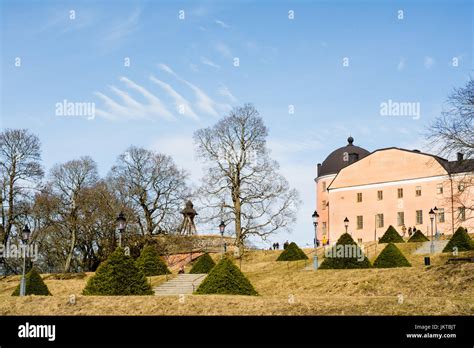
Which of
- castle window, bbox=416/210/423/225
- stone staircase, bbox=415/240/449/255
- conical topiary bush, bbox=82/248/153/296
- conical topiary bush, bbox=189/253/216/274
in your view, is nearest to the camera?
conical topiary bush, bbox=82/248/153/296

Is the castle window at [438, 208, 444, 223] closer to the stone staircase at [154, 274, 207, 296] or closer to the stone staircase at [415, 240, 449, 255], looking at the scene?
the stone staircase at [415, 240, 449, 255]

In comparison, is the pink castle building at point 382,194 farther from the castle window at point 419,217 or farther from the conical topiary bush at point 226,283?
the conical topiary bush at point 226,283

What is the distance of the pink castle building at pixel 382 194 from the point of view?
209 feet

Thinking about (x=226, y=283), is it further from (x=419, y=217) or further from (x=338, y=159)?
(x=338, y=159)

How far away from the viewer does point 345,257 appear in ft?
119

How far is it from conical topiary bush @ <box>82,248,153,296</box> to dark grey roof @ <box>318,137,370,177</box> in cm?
4823

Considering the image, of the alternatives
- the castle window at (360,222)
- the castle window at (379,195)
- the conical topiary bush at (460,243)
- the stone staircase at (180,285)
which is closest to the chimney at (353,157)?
the castle window at (379,195)

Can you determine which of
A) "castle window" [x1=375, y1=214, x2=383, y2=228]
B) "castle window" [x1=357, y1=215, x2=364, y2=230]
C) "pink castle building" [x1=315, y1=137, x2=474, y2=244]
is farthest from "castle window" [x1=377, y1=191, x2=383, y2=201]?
"castle window" [x1=357, y1=215, x2=364, y2=230]

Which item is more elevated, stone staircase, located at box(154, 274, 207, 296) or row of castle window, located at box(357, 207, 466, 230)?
row of castle window, located at box(357, 207, 466, 230)

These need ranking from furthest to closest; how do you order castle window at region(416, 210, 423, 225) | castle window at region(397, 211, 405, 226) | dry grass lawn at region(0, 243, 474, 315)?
castle window at region(397, 211, 405, 226), castle window at region(416, 210, 423, 225), dry grass lawn at region(0, 243, 474, 315)

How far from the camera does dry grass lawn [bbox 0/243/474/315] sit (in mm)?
18906

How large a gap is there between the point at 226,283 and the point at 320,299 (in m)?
7.82
